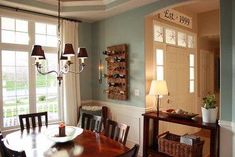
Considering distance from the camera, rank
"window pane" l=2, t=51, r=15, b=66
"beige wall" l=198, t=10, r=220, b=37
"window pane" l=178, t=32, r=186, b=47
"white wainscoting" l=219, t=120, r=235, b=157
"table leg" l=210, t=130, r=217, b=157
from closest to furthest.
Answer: "white wainscoting" l=219, t=120, r=235, b=157
"table leg" l=210, t=130, r=217, b=157
"window pane" l=2, t=51, r=15, b=66
"window pane" l=178, t=32, r=186, b=47
"beige wall" l=198, t=10, r=220, b=37

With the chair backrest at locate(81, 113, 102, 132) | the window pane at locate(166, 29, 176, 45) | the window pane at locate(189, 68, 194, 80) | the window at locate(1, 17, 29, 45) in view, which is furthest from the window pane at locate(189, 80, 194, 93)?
the window at locate(1, 17, 29, 45)

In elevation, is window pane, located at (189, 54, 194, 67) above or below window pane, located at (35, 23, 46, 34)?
below

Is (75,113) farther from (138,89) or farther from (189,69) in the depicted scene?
(189,69)

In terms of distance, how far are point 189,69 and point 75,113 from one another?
9.56 feet

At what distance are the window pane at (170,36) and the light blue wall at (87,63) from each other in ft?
5.85

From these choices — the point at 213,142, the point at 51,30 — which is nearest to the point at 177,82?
the point at 213,142

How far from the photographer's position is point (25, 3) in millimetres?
3689

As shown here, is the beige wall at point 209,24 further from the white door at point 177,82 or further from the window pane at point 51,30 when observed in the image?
the window pane at point 51,30

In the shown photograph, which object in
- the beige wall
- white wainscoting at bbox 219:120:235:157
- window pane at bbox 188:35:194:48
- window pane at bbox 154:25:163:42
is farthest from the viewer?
the beige wall

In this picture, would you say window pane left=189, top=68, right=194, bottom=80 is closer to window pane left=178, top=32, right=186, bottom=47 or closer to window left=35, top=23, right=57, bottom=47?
window pane left=178, top=32, right=186, bottom=47

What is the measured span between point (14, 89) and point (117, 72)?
1.95m

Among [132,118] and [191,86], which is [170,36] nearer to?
[191,86]

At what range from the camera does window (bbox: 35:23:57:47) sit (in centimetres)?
421

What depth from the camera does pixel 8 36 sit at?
12.6ft
